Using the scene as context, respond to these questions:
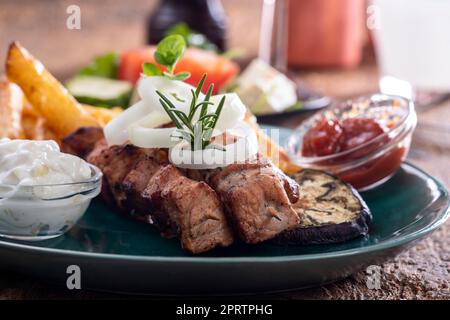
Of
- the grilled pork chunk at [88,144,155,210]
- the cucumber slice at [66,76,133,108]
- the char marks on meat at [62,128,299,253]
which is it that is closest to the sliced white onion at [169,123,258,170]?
the char marks on meat at [62,128,299,253]

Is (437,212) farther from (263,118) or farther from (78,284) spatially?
(263,118)

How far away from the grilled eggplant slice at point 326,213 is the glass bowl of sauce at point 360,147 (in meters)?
0.30

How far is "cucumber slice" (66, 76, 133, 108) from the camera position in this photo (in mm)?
5234

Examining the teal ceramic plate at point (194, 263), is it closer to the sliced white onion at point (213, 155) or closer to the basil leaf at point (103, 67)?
the sliced white onion at point (213, 155)

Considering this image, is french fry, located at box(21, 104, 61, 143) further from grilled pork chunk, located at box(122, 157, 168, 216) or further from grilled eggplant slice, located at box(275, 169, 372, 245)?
grilled eggplant slice, located at box(275, 169, 372, 245)

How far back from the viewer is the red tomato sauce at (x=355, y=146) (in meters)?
3.48

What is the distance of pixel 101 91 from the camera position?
5.39m

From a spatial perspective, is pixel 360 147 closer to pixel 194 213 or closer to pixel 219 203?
pixel 219 203

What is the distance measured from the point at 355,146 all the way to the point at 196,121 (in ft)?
3.31

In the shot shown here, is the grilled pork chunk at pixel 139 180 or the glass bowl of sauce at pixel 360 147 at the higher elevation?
the grilled pork chunk at pixel 139 180

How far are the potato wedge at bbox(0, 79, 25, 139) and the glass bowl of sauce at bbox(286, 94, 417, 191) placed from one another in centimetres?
132

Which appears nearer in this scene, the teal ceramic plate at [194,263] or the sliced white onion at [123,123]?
the teal ceramic plate at [194,263]

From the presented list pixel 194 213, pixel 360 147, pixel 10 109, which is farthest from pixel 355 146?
pixel 10 109

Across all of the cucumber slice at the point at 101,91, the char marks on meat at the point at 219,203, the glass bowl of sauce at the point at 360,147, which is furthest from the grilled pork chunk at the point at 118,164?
the cucumber slice at the point at 101,91
